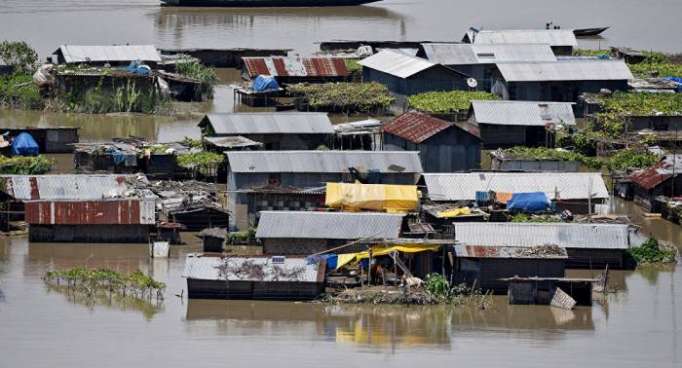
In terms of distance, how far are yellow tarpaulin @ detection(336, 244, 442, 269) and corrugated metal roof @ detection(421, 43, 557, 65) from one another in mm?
19703

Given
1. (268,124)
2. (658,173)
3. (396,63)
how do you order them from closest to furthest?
(658,173) < (268,124) < (396,63)

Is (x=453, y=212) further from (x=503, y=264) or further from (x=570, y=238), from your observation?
(x=503, y=264)

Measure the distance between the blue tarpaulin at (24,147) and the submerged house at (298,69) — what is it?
11.1 metres

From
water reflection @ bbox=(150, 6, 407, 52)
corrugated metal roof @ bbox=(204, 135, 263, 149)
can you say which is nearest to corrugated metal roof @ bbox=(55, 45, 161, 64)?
water reflection @ bbox=(150, 6, 407, 52)

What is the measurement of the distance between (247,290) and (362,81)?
2040cm

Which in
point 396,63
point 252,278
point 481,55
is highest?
point 481,55

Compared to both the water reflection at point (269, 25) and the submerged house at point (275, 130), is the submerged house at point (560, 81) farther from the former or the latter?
the water reflection at point (269, 25)

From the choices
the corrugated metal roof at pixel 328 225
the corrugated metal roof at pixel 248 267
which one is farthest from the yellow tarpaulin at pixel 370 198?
the corrugated metal roof at pixel 248 267

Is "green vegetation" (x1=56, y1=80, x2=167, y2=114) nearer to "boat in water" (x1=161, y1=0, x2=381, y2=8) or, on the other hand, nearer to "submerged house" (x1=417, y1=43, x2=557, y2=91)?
"submerged house" (x1=417, y1=43, x2=557, y2=91)

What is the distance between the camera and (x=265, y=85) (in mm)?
43344

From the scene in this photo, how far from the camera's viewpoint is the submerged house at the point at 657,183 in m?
32.0

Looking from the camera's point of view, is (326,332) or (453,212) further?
(453,212)

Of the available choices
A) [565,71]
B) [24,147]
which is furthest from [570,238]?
[565,71]

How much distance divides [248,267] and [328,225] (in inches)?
89.8
